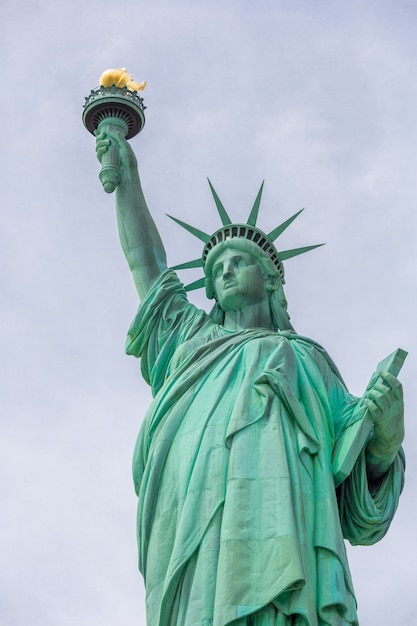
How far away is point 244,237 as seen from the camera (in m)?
15.2

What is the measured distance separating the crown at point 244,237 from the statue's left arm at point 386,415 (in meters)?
2.17

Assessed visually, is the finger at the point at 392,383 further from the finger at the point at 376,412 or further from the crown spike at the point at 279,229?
the crown spike at the point at 279,229

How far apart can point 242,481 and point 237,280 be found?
2.82 m

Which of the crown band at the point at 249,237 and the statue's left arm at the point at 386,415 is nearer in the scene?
the statue's left arm at the point at 386,415

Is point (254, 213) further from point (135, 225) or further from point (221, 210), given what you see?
point (135, 225)

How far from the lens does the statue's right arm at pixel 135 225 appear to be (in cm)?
1524

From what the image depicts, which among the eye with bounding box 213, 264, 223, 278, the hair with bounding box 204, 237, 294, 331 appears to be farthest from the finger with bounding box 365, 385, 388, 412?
the eye with bounding box 213, 264, 223, 278

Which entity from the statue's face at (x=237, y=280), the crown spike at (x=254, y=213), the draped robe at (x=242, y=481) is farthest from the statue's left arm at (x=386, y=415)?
the crown spike at (x=254, y=213)

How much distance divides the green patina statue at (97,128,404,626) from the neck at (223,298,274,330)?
0.5 inches

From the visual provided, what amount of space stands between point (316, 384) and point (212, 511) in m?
1.97

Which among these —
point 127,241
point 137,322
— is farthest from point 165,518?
point 127,241

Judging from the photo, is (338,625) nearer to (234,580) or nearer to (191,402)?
(234,580)

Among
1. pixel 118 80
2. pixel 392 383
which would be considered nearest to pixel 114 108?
pixel 118 80

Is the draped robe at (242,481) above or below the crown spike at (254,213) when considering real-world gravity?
below
